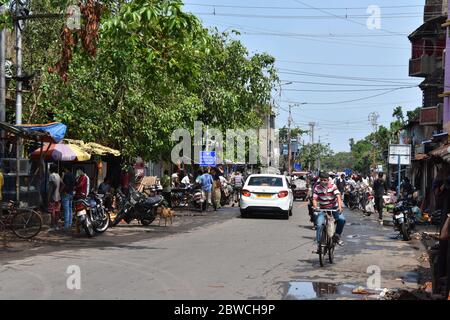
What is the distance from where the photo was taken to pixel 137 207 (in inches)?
722

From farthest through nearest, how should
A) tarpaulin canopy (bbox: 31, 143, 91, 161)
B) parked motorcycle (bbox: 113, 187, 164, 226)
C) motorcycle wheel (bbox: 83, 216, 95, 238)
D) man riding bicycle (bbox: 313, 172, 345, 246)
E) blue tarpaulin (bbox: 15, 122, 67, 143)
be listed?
tarpaulin canopy (bbox: 31, 143, 91, 161) < parked motorcycle (bbox: 113, 187, 164, 226) < blue tarpaulin (bbox: 15, 122, 67, 143) < motorcycle wheel (bbox: 83, 216, 95, 238) < man riding bicycle (bbox: 313, 172, 345, 246)

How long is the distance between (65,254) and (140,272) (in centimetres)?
281

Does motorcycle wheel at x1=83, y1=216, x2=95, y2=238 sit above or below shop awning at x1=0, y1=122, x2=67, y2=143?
below

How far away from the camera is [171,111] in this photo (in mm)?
23766

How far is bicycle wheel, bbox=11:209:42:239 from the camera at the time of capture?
14812 millimetres

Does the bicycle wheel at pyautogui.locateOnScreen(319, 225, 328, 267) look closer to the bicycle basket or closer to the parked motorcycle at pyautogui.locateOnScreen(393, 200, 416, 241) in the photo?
the bicycle basket

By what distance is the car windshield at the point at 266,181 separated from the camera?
22.7m

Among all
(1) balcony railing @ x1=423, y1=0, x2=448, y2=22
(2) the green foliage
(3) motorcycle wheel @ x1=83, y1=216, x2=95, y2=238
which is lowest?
(3) motorcycle wheel @ x1=83, y1=216, x2=95, y2=238

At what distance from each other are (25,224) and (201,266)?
6.07 meters

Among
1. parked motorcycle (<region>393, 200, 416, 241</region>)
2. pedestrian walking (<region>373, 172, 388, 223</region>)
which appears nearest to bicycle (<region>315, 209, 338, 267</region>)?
parked motorcycle (<region>393, 200, 416, 241</region>)

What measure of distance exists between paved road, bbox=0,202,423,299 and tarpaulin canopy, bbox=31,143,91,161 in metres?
3.09

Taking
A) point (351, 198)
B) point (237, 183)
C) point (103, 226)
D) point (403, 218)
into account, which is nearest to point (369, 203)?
point (351, 198)
